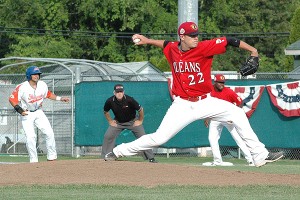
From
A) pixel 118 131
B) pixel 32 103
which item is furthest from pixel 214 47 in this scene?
pixel 118 131

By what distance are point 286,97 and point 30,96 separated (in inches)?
284

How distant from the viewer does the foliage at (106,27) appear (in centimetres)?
4862

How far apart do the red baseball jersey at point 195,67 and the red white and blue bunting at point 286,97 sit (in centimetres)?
962

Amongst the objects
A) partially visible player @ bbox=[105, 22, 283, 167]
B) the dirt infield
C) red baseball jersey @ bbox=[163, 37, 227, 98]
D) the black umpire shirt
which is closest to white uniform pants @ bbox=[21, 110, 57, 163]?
the black umpire shirt

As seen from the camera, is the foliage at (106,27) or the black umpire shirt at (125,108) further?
the foliage at (106,27)

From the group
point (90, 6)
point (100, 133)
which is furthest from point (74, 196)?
point (90, 6)

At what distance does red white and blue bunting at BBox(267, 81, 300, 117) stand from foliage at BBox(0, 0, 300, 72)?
24798 millimetres

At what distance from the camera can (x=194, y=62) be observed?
12.4 meters

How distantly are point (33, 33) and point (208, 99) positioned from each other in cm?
3804

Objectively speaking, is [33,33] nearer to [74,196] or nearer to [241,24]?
[241,24]

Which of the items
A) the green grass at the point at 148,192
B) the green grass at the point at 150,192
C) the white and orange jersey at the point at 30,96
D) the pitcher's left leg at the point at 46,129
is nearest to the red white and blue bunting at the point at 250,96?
the pitcher's left leg at the point at 46,129

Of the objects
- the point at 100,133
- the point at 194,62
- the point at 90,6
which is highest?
the point at 90,6

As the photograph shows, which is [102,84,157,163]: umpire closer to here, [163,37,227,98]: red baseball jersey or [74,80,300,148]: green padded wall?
[74,80,300,148]: green padded wall

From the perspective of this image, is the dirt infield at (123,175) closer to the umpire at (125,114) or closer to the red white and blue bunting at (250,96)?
the umpire at (125,114)
